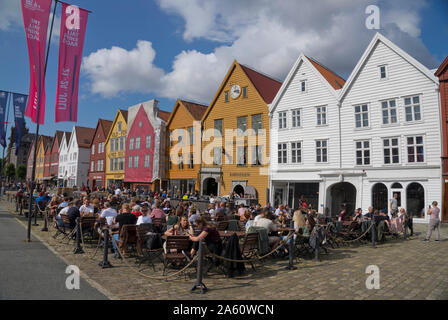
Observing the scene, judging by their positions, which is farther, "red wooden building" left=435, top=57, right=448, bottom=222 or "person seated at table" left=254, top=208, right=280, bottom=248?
"red wooden building" left=435, top=57, right=448, bottom=222

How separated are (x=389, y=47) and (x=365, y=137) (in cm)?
635

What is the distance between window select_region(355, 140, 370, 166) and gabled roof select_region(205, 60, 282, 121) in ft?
29.9

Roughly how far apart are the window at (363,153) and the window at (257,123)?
27.9 ft

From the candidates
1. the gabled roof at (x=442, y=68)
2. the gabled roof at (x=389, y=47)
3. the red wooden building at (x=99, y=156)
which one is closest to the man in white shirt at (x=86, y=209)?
the gabled roof at (x=389, y=47)

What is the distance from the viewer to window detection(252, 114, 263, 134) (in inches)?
1075

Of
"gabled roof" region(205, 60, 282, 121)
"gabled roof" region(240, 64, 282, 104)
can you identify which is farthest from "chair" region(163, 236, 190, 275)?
"gabled roof" region(240, 64, 282, 104)

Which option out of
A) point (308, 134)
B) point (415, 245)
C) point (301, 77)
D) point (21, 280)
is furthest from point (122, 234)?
point (301, 77)

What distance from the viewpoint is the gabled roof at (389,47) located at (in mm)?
19172

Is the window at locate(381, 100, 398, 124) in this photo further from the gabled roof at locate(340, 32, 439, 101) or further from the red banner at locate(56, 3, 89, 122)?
the red banner at locate(56, 3, 89, 122)

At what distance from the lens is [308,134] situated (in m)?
24.2

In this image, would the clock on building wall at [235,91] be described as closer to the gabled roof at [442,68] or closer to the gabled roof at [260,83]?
the gabled roof at [260,83]

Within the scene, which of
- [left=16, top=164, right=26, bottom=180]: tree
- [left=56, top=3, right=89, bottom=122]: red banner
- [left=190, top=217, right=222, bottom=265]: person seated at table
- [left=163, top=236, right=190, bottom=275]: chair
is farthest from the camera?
[left=16, top=164, right=26, bottom=180]: tree

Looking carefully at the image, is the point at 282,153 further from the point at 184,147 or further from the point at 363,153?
the point at 184,147
